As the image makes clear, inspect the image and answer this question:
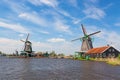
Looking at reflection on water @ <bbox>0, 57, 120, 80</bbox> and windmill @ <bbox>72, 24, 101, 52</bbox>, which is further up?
windmill @ <bbox>72, 24, 101, 52</bbox>

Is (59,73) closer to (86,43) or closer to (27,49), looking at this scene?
(86,43)

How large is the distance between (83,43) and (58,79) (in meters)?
55.4

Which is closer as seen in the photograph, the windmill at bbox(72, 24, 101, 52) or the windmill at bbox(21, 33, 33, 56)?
the windmill at bbox(72, 24, 101, 52)

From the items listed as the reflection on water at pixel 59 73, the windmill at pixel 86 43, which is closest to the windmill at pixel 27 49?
the windmill at pixel 86 43

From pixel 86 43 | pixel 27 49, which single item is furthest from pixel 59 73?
pixel 27 49

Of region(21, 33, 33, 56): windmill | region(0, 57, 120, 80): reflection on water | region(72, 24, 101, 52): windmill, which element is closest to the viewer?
region(0, 57, 120, 80): reflection on water

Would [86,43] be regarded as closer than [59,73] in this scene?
No

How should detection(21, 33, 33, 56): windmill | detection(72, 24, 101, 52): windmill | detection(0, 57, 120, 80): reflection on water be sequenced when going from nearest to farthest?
detection(0, 57, 120, 80): reflection on water → detection(72, 24, 101, 52): windmill → detection(21, 33, 33, 56): windmill

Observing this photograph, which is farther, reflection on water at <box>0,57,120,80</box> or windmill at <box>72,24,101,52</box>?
windmill at <box>72,24,101,52</box>

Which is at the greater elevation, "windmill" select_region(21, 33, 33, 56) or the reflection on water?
"windmill" select_region(21, 33, 33, 56)

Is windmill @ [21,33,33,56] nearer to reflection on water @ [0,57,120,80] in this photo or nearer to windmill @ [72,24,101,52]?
windmill @ [72,24,101,52]

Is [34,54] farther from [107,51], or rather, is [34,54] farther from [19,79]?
[19,79]

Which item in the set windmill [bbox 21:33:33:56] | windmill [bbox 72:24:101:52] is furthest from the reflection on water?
windmill [bbox 21:33:33:56]

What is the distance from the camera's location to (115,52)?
193 ft
